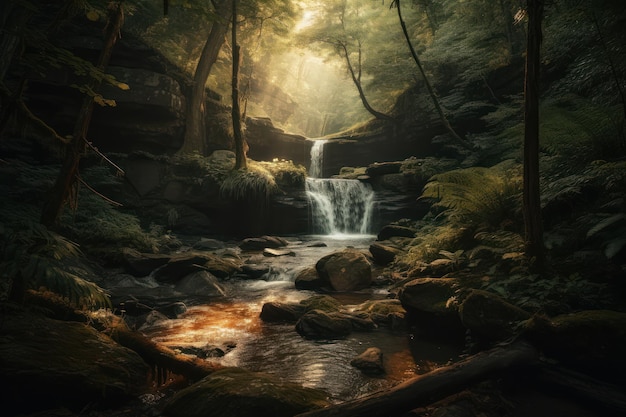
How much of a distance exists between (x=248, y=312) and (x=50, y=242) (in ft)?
11.7

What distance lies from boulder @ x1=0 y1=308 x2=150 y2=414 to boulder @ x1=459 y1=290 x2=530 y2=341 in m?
3.39

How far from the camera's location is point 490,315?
11.4 ft

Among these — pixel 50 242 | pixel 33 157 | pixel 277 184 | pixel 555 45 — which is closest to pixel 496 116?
pixel 555 45

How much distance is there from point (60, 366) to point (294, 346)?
8.40 ft

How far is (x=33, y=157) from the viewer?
37.2 ft

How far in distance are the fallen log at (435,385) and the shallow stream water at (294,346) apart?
0.80 meters

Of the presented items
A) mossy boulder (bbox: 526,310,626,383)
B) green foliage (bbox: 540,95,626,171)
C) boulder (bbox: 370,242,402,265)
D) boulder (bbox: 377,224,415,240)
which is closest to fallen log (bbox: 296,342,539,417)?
mossy boulder (bbox: 526,310,626,383)

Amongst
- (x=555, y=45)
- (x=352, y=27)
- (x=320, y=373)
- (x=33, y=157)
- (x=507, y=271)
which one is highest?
(x=352, y=27)

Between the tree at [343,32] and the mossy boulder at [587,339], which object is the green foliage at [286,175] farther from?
the mossy boulder at [587,339]

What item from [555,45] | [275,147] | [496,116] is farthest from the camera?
[275,147]

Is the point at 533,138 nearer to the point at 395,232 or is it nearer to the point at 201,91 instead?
the point at 395,232

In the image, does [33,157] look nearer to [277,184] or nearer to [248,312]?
[277,184]

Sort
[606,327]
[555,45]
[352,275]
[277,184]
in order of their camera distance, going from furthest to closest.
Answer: [277,184] < [555,45] < [352,275] < [606,327]

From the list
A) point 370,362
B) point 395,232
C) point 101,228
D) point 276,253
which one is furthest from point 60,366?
point 395,232
